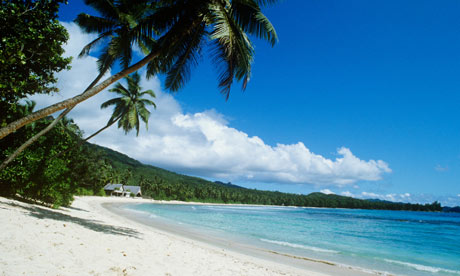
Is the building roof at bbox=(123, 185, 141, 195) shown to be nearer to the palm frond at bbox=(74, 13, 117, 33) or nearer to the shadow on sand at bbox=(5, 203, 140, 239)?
the shadow on sand at bbox=(5, 203, 140, 239)

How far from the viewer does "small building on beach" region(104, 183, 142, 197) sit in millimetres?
65000

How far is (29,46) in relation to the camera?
26.3ft

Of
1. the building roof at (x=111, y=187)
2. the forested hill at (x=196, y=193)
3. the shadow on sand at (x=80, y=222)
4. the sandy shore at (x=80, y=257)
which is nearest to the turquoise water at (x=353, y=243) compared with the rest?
the shadow on sand at (x=80, y=222)

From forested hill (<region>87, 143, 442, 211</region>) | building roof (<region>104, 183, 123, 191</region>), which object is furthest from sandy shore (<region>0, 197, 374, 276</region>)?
building roof (<region>104, 183, 123, 191</region>)

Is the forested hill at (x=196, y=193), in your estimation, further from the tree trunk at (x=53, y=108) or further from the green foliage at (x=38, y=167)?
the tree trunk at (x=53, y=108)

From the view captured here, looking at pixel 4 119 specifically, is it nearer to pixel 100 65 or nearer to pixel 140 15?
pixel 100 65

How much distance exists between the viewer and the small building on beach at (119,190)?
213 ft

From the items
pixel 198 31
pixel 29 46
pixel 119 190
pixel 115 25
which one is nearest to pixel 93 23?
pixel 115 25

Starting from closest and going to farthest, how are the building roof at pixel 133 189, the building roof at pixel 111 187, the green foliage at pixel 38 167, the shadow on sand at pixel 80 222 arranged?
the shadow on sand at pixel 80 222 < the green foliage at pixel 38 167 < the building roof at pixel 111 187 < the building roof at pixel 133 189

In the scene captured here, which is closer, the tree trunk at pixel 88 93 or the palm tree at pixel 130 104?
the tree trunk at pixel 88 93

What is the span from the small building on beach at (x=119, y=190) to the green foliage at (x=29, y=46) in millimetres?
61693

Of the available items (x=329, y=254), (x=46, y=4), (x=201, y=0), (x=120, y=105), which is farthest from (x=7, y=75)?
(x=329, y=254)

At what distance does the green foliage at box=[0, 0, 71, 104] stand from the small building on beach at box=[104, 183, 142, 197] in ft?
202

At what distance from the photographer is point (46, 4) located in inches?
289
